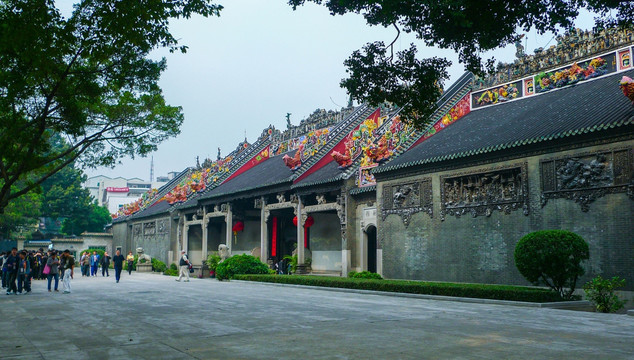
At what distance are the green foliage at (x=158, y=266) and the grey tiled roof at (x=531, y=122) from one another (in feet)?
72.8

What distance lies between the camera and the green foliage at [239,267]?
25281mm

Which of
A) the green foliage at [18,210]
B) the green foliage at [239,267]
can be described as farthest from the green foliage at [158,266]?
the green foliage at [239,267]

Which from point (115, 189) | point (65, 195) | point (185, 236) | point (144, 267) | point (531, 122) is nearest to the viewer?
point (531, 122)

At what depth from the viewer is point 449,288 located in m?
14.6

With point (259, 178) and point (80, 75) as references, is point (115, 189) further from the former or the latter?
point (80, 75)

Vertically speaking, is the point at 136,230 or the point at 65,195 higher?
the point at 65,195

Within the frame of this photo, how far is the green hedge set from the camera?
12.6m

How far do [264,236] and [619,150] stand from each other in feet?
62.6

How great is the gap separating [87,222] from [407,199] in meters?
49.6

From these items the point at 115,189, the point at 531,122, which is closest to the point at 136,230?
the point at 531,122

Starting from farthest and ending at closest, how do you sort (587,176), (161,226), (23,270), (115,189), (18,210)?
(115,189) < (161,226) < (18,210) < (23,270) < (587,176)

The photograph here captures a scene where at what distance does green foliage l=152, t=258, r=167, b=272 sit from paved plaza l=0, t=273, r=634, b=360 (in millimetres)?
25276

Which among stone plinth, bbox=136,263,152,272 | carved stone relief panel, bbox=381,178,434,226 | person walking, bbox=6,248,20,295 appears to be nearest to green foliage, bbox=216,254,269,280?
carved stone relief panel, bbox=381,178,434,226

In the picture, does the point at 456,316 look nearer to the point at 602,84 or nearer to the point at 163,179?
the point at 602,84
